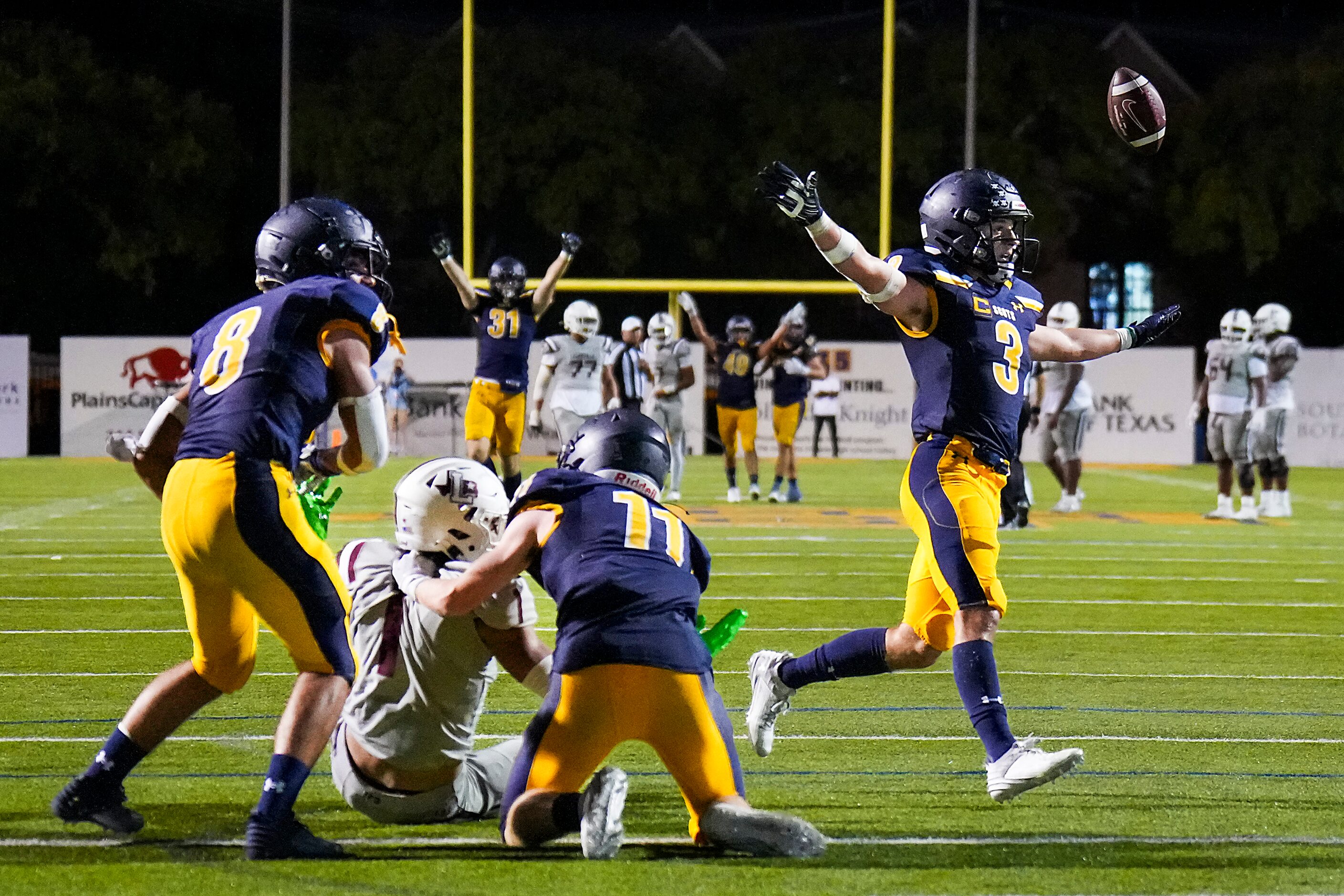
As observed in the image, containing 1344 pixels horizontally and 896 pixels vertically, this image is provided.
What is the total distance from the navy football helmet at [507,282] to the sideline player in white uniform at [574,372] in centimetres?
98

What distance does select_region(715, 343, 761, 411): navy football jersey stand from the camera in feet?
53.9

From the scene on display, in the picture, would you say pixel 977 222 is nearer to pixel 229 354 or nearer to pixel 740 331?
pixel 229 354

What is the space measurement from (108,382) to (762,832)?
72.2ft

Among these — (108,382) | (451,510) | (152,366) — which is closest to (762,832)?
(451,510)

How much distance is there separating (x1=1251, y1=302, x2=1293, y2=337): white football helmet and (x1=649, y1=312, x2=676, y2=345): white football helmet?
5751mm

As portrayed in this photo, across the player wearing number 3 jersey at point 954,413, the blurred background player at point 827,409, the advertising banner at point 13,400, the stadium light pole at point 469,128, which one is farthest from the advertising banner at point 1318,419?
the player wearing number 3 jersey at point 954,413

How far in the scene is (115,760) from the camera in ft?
14.0

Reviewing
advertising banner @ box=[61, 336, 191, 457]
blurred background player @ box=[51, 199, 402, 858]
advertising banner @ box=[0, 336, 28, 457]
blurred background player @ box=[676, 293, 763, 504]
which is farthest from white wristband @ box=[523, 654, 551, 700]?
advertising banner @ box=[0, 336, 28, 457]

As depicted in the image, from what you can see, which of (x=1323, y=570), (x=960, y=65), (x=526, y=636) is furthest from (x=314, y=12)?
(x=526, y=636)

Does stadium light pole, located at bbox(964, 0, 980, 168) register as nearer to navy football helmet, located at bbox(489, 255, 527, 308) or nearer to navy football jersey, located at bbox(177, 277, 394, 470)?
navy football helmet, located at bbox(489, 255, 527, 308)

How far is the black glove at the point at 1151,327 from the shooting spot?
19.0 ft

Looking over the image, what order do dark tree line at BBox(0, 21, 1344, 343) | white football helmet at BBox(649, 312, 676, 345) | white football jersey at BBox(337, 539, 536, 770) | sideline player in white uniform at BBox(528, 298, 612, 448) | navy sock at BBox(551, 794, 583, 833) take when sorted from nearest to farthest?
1. navy sock at BBox(551, 794, 583, 833)
2. white football jersey at BBox(337, 539, 536, 770)
3. sideline player in white uniform at BBox(528, 298, 612, 448)
4. white football helmet at BBox(649, 312, 676, 345)
5. dark tree line at BBox(0, 21, 1344, 343)

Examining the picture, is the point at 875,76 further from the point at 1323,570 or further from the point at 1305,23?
the point at 1323,570

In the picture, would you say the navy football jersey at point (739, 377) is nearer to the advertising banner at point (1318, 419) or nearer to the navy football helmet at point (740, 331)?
the navy football helmet at point (740, 331)
